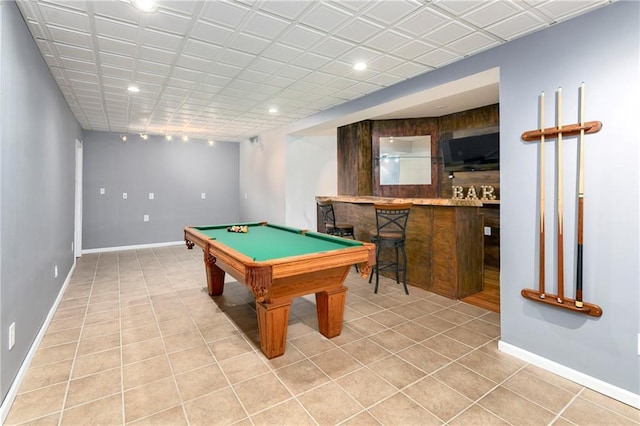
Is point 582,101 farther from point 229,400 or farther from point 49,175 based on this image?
point 49,175

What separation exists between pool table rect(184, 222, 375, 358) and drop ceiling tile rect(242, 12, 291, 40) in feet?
5.40

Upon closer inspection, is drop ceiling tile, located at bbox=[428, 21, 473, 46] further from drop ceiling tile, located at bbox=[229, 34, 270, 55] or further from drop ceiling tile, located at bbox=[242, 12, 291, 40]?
drop ceiling tile, located at bbox=[229, 34, 270, 55]

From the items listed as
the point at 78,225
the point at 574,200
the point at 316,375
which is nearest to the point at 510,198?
the point at 574,200

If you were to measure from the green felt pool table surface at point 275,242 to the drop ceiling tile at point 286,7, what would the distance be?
1.66 meters

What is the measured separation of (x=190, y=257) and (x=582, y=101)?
589cm

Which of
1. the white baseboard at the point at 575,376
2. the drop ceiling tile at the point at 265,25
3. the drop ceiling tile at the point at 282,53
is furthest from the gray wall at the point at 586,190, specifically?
the drop ceiling tile at the point at 265,25

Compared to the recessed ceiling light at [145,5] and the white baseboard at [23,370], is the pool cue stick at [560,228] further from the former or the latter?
the white baseboard at [23,370]

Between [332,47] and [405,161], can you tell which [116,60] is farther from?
[405,161]

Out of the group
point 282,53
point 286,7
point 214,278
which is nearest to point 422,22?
point 286,7

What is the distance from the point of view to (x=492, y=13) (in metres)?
2.11

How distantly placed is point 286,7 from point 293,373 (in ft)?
7.96

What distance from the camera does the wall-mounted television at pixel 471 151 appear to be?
4.54 metres

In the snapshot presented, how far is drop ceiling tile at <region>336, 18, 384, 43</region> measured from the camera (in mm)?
2273

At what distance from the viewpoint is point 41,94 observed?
2.82m
